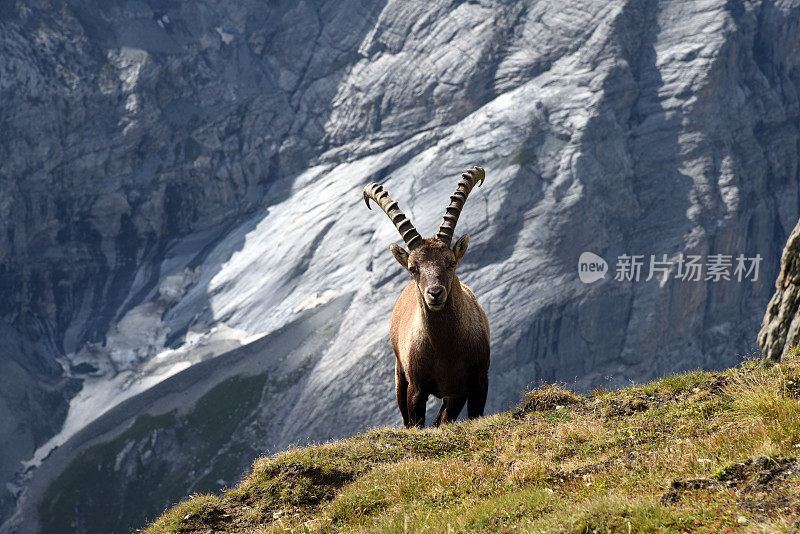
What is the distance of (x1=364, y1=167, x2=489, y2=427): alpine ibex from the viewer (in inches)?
563

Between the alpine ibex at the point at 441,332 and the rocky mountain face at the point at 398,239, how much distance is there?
438ft

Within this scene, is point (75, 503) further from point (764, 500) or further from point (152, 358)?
point (764, 500)

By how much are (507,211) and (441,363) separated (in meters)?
159

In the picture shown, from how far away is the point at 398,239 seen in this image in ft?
507

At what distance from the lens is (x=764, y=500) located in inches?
282

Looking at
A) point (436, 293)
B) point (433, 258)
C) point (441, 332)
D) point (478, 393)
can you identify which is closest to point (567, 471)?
point (436, 293)

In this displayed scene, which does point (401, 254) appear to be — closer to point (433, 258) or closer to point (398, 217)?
point (433, 258)

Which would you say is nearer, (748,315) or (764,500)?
(764,500)

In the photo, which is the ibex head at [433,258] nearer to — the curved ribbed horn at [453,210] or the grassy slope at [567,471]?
the curved ribbed horn at [453,210]

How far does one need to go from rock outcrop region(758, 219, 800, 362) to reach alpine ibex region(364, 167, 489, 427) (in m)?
6.83

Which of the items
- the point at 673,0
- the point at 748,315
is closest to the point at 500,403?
the point at 748,315

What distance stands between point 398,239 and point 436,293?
463ft

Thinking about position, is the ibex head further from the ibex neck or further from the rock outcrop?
the rock outcrop

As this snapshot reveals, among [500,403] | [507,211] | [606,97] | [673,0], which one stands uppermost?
[673,0]
